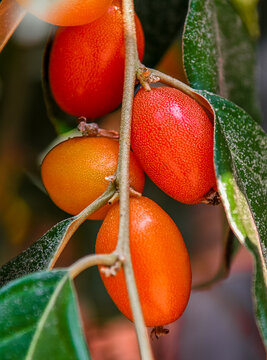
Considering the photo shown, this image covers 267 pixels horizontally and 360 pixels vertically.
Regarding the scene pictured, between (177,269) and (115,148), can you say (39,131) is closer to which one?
(115,148)

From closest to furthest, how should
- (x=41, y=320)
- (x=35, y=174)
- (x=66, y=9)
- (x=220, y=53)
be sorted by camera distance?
(x=41, y=320), (x=66, y=9), (x=220, y=53), (x=35, y=174)

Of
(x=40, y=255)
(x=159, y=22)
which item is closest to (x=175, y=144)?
(x=40, y=255)

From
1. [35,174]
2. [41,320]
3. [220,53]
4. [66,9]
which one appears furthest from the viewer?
[35,174]

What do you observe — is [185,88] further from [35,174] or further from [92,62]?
[35,174]

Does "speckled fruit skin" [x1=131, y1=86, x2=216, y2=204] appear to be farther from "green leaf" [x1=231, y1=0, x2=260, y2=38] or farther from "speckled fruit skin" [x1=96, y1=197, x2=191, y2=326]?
"green leaf" [x1=231, y1=0, x2=260, y2=38]

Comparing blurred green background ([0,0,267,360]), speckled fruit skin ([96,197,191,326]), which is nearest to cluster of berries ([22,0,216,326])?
speckled fruit skin ([96,197,191,326])

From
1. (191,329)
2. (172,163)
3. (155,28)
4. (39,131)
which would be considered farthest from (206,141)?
(191,329)

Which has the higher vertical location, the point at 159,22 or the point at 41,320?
the point at 159,22

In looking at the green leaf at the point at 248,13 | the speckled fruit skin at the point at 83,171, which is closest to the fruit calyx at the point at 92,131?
the speckled fruit skin at the point at 83,171
